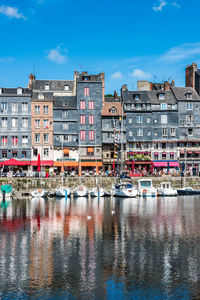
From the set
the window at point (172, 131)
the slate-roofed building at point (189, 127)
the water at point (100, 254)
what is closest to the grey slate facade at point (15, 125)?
the window at point (172, 131)

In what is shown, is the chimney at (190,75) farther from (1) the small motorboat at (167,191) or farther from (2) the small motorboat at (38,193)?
(2) the small motorboat at (38,193)

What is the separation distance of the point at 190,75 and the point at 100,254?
75982 millimetres

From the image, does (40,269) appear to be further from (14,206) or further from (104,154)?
(104,154)

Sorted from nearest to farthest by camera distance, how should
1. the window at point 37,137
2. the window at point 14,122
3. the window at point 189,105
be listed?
the window at point 14,122 → the window at point 37,137 → the window at point 189,105

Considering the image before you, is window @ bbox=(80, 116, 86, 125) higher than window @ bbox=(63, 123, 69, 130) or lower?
higher

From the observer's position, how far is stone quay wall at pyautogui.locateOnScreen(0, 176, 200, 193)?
80938mm

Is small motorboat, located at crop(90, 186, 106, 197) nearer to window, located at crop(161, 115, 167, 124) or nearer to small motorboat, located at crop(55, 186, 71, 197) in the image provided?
small motorboat, located at crop(55, 186, 71, 197)

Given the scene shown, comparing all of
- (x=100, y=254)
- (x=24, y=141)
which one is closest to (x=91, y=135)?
→ (x=24, y=141)

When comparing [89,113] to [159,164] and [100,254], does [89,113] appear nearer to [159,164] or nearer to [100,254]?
[159,164]

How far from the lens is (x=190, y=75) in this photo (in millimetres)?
Result: 101750

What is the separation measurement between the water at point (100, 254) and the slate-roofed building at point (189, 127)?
38.4 m

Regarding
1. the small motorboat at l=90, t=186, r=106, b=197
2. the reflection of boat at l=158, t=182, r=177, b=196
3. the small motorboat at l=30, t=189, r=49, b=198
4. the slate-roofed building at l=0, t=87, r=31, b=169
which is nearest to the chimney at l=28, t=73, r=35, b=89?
the slate-roofed building at l=0, t=87, r=31, b=169

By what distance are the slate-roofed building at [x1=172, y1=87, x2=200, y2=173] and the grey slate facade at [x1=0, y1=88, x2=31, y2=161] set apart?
31401mm

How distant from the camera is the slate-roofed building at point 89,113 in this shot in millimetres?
92938
